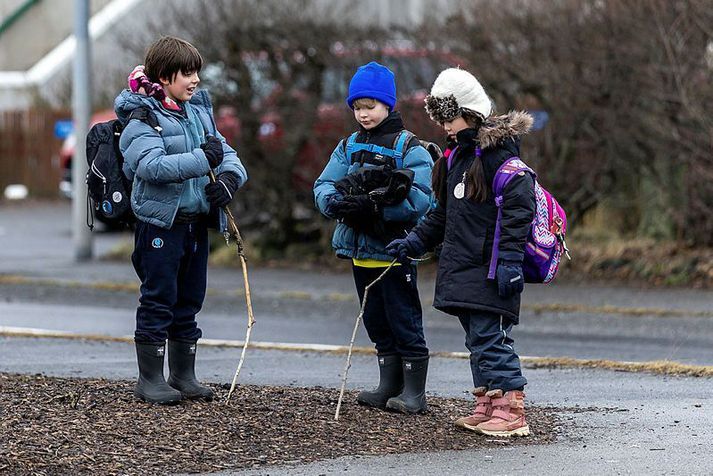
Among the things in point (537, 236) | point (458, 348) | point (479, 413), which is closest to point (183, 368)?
point (479, 413)

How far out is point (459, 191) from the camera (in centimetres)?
663

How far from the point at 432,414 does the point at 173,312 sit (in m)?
1.41

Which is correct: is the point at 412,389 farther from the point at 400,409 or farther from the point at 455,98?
the point at 455,98

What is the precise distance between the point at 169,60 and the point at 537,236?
6.45 ft

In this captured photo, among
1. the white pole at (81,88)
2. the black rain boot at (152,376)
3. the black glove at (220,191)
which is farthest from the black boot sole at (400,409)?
the white pole at (81,88)

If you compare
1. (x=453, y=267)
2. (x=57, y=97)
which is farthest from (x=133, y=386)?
(x=57, y=97)

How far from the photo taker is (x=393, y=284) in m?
6.98

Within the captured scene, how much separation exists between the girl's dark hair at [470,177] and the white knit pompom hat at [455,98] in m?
0.04

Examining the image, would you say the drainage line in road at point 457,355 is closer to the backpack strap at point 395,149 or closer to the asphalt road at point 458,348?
the asphalt road at point 458,348

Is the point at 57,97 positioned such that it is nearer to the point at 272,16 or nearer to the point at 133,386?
the point at 272,16

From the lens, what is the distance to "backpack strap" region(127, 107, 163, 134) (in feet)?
22.0

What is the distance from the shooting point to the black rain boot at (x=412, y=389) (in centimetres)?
702

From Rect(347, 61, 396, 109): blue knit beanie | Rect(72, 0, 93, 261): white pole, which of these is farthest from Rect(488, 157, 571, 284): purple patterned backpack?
Rect(72, 0, 93, 261): white pole

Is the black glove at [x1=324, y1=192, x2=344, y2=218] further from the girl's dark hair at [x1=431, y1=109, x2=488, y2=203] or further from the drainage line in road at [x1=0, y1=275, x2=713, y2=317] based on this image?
the drainage line in road at [x1=0, y1=275, x2=713, y2=317]
